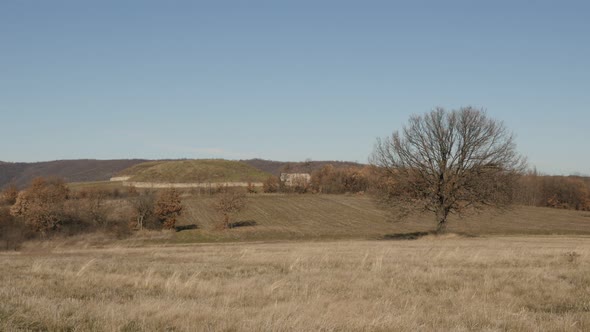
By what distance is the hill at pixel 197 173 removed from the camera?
158750 mm

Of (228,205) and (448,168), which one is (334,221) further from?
(448,168)

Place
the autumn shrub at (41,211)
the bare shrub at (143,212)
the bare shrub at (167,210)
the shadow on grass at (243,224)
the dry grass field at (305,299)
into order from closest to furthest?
the dry grass field at (305,299), the autumn shrub at (41,211), the bare shrub at (143,212), the bare shrub at (167,210), the shadow on grass at (243,224)

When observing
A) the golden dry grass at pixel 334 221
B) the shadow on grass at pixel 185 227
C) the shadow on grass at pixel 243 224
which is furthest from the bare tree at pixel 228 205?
the shadow on grass at pixel 185 227

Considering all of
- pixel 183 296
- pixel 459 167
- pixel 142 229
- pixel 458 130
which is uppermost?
pixel 458 130

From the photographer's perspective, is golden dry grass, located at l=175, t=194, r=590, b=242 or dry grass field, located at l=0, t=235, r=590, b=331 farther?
golden dry grass, located at l=175, t=194, r=590, b=242

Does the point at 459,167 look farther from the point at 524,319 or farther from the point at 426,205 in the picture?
the point at 524,319

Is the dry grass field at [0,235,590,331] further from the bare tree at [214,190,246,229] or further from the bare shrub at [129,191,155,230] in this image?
the bare tree at [214,190,246,229]

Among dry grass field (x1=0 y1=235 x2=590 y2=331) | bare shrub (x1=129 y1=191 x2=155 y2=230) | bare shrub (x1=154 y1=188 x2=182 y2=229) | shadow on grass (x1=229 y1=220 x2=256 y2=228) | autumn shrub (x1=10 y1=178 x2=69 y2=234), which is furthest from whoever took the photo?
shadow on grass (x1=229 y1=220 x2=256 y2=228)

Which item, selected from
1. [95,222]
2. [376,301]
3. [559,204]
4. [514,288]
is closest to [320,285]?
[376,301]

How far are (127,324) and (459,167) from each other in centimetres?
3890

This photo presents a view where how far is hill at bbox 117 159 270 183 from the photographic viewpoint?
15875 centimetres

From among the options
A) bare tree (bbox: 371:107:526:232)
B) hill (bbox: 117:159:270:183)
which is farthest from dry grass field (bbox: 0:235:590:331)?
hill (bbox: 117:159:270:183)

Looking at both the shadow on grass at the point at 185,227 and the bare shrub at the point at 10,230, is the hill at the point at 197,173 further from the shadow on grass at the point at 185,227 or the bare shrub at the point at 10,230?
the bare shrub at the point at 10,230

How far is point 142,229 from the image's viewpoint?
2771 inches
